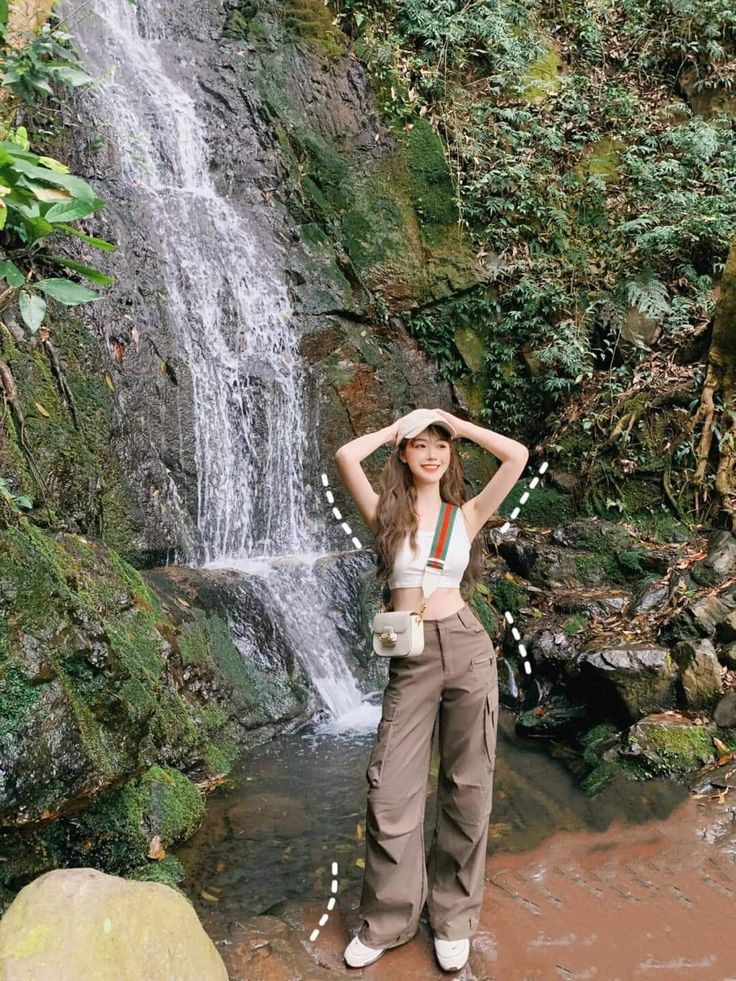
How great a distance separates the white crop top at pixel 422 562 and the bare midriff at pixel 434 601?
2cm

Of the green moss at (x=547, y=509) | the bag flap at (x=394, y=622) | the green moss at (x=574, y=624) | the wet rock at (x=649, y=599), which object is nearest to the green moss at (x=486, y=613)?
the green moss at (x=574, y=624)

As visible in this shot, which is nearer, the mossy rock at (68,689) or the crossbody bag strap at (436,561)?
the crossbody bag strap at (436,561)

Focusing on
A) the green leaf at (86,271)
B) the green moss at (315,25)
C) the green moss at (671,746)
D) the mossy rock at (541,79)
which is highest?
the green moss at (315,25)

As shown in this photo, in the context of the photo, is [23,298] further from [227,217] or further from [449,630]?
[227,217]

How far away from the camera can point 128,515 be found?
645 cm

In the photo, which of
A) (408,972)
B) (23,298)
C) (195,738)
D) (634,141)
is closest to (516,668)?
(195,738)

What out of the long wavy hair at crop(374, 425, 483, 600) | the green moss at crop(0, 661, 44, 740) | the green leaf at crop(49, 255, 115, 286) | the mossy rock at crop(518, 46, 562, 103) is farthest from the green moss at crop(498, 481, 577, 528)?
the green leaf at crop(49, 255, 115, 286)

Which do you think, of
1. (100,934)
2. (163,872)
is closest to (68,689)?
(163,872)

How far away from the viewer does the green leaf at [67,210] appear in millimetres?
2344

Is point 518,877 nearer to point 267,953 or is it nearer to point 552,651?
point 267,953

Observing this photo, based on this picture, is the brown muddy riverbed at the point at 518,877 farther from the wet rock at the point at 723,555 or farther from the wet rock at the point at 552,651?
the wet rock at the point at 723,555

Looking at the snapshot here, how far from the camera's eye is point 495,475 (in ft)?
10.1

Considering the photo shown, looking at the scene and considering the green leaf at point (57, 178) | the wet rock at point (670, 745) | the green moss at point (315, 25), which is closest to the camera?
the green leaf at point (57, 178)

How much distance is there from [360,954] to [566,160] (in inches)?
373
